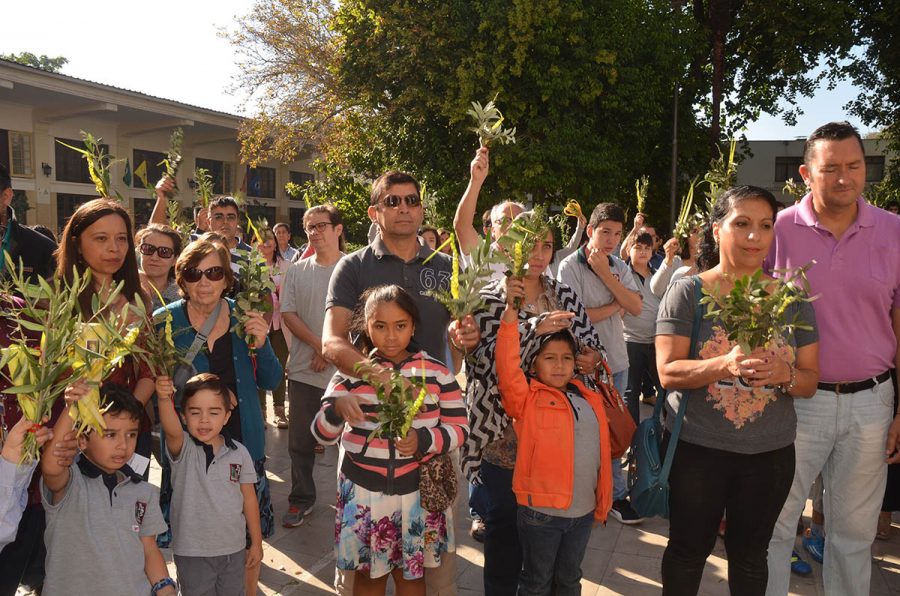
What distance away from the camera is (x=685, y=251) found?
7051 mm

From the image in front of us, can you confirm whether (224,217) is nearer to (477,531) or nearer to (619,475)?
(477,531)

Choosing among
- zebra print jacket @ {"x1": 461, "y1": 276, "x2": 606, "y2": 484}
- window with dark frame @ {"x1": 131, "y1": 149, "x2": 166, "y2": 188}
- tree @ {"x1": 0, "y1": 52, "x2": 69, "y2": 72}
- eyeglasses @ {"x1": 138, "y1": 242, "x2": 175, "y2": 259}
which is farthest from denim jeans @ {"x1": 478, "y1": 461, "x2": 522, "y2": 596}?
tree @ {"x1": 0, "y1": 52, "x2": 69, "y2": 72}

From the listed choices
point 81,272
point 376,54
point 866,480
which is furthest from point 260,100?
point 866,480

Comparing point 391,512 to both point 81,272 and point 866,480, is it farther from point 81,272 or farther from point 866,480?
point 866,480

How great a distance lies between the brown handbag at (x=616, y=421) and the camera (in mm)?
3600

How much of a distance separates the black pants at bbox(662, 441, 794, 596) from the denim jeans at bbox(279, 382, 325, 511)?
112 inches

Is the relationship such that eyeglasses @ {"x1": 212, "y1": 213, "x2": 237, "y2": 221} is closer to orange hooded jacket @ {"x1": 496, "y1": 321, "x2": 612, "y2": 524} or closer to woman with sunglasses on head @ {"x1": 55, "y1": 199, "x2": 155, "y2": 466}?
woman with sunglasses on head @ {"x1": 55, "y1": 199, "x2": 155, "y2": 466}

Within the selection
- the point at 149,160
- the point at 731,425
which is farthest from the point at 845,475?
the point at 149,160

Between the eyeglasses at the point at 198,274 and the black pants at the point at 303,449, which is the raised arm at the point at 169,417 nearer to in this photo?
the eyeglasses at the point at 198,274

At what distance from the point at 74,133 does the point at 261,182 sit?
9.55m

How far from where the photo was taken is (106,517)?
2975mm

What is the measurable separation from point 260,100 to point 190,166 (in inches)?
266

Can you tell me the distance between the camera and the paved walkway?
4.22 meters

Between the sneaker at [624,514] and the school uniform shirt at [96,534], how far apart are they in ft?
11.2
